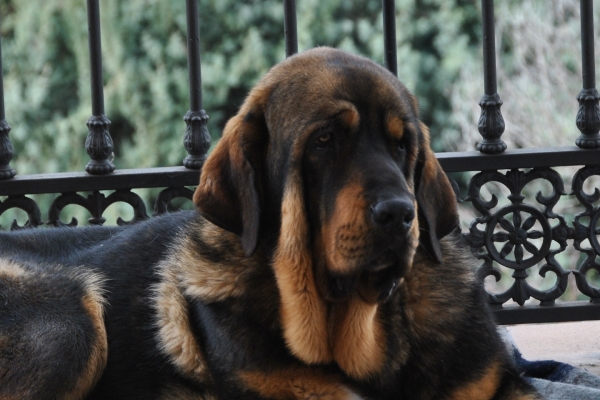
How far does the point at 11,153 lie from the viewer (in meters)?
4.57

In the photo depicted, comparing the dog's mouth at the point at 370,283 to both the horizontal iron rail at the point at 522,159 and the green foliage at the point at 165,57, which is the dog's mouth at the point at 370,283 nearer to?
the horizontal iron rail at the point at 522,159

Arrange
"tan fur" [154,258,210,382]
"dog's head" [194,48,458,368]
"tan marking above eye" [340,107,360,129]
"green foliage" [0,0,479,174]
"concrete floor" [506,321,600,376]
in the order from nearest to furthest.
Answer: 1. "dog's head" [194,48,458,368]
2. "tan marking above eye" [340,107,360,129]
3. "tan fur" [154,258,210,382]
4. "concrete floor" [506,321,600,376]
5. "green foliage" [0,0,479,174]

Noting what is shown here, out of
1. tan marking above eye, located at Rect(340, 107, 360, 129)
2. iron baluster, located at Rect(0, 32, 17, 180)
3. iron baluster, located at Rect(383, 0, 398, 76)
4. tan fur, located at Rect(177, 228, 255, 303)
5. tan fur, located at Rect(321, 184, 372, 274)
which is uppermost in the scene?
iron baluster, located at Rect(383, 0, 398, 76)

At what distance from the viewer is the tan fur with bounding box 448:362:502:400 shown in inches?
127

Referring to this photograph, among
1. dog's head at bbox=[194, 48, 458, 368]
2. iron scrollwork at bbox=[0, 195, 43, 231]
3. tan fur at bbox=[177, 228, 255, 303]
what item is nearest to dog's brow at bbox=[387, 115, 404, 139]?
dog's head at bbox=[194, 48, 458, 368]

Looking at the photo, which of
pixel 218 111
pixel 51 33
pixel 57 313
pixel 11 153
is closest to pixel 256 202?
pixel 57 313

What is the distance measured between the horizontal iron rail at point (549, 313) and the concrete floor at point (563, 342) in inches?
5.0

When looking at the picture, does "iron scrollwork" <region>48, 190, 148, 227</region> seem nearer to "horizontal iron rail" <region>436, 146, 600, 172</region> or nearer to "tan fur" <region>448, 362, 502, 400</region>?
"horizontal iron rail" <region>436, 146, 600, 172</region>

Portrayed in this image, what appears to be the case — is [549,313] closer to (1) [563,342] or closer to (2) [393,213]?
(1) [563,342]

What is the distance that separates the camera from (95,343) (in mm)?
3568

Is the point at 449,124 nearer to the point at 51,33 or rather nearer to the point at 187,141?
the point at 51,33

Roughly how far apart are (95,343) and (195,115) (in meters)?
1.36

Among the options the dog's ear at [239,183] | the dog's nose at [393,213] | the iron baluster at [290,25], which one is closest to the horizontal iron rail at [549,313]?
the iron baluster at [290,25]

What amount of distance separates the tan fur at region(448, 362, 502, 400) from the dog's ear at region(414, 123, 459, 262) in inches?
16.1
